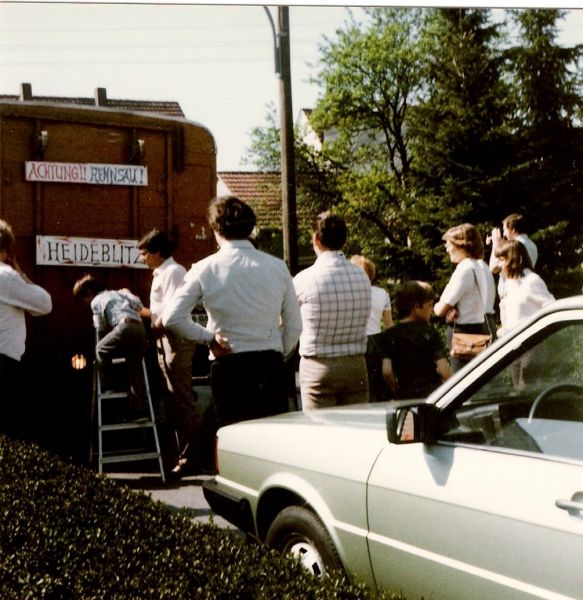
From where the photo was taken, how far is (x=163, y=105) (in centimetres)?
665

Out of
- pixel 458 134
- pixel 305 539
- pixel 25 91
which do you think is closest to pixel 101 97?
pixel 25 91

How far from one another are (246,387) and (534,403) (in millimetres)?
1851

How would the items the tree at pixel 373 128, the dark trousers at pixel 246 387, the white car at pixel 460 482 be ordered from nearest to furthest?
the white car at pixel 460 482, the dark trousers at pixel 246 387, the tree at pixel 373 128

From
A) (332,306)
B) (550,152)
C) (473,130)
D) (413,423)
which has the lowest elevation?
(413,423)

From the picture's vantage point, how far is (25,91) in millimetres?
6305

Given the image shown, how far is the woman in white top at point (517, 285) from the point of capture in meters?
5.07

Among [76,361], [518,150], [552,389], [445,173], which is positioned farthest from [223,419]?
[445,173]

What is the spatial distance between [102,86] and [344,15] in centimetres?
189

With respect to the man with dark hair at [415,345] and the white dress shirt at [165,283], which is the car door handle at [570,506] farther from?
the white dress shirt at [165,283]

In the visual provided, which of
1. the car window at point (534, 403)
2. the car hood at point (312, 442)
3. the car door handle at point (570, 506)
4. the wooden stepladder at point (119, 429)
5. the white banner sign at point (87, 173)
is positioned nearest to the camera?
the car door handle at point (570, 506)

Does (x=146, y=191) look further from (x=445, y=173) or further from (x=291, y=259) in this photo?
(x=445, y=173)

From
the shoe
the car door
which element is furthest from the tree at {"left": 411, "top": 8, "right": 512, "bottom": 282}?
the car door

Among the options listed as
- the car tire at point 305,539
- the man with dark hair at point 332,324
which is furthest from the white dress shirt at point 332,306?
the car tire at point 305,539

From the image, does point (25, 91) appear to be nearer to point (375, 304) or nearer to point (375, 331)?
point (375, 304)
